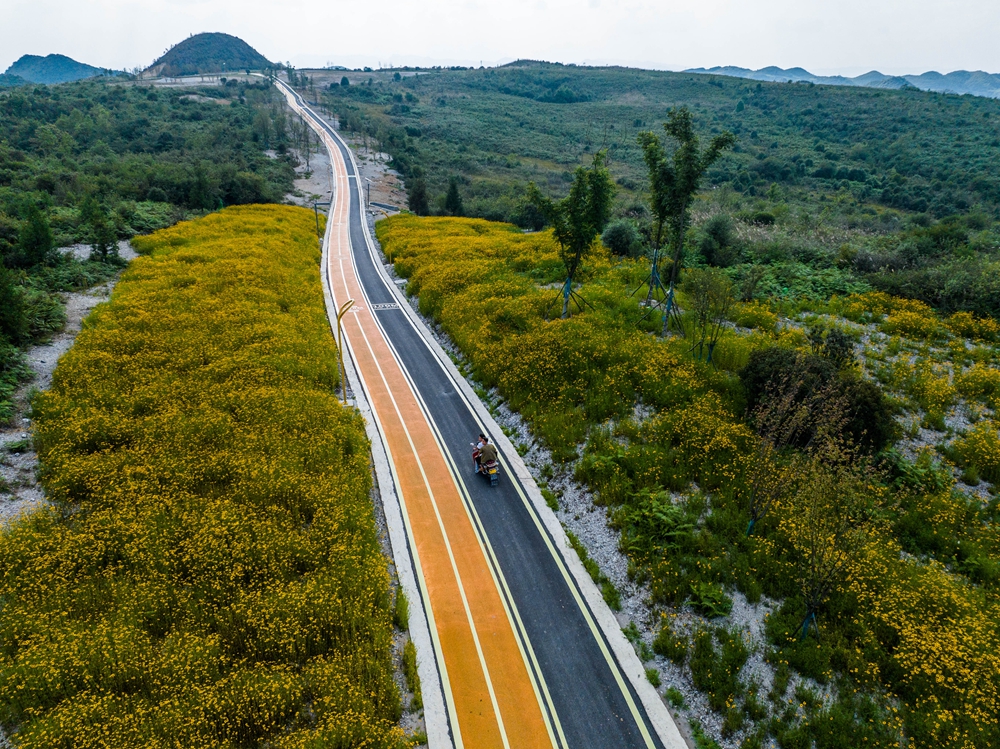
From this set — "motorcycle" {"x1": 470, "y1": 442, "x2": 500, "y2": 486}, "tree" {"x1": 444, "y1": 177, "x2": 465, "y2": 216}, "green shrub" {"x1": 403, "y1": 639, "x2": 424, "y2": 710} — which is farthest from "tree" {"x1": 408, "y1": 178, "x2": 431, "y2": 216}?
"green shrub" {"x1": 403, "y1": 639, "x2": 424, "y2": 710}

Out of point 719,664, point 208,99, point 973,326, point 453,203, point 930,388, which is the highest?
point 208,99

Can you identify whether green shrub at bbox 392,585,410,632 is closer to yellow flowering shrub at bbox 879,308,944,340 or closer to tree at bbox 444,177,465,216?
yellow flowering shrub at bbox 879,308,944,340

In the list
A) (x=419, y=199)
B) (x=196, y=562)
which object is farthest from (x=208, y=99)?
(x=196, y=562)

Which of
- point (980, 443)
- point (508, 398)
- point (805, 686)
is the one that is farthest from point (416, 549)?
point (980, 443)

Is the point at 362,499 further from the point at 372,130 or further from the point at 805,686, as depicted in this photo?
the point at 372,130

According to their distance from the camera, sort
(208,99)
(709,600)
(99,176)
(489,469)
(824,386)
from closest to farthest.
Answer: (709,600)
(824,386)
(489,469)
(99,176)
(208,99)

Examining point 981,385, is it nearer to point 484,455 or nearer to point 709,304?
point 709,304

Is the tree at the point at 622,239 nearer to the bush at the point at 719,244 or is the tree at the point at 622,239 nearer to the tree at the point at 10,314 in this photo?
the bush at the point at 719,244
